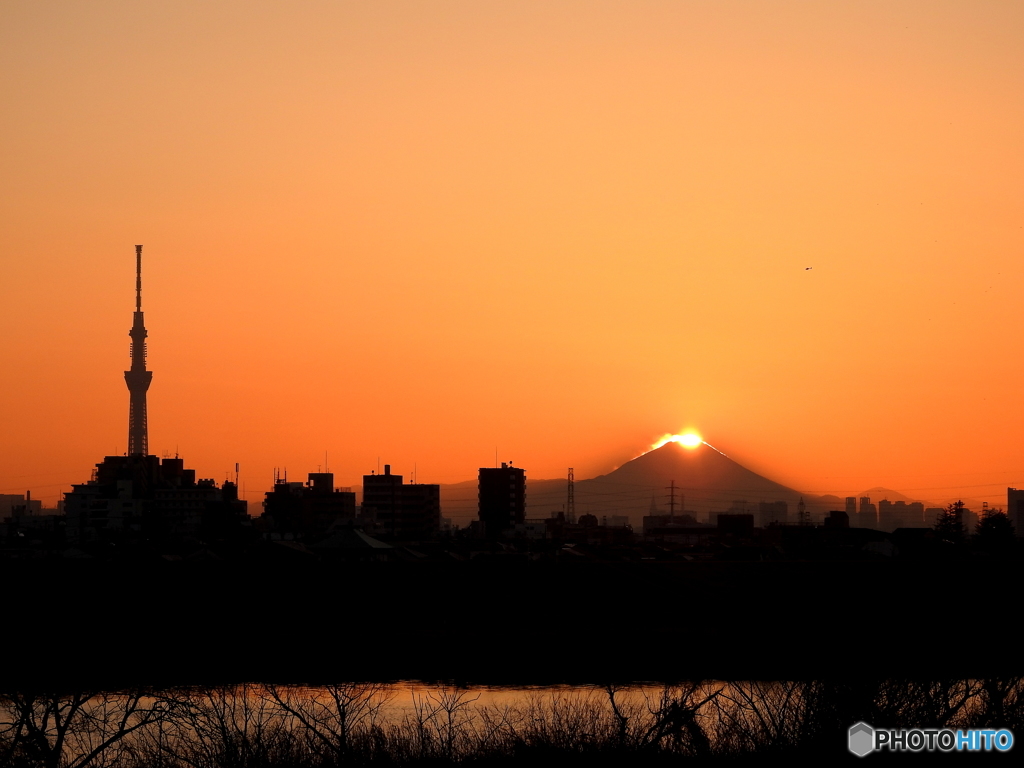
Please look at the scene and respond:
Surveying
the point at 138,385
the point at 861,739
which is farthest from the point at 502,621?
the point at 138,385

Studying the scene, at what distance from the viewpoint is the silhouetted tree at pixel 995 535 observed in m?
51.2

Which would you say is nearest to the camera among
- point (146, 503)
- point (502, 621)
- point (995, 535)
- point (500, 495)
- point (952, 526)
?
point (502, 621)

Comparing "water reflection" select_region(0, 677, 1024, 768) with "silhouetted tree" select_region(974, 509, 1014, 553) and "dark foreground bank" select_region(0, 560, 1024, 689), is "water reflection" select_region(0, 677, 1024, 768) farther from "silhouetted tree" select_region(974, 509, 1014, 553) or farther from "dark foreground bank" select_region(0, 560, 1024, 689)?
"silhouetted tree" select_region(974, 509, 1014, 553)

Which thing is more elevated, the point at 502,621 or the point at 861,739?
the point at 861,739

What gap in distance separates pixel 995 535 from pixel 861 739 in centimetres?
4890

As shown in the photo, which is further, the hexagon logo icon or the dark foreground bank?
the dark foreground bank

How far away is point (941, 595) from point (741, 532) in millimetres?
58051

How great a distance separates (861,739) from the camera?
46.3ft

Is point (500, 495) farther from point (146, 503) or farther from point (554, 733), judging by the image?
point (554, 733)

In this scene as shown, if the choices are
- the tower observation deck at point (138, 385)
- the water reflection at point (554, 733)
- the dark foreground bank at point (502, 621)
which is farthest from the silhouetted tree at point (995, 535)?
the tower observation deck at point (138, 385)

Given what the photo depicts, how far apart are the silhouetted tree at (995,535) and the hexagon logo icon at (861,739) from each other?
1479 inches

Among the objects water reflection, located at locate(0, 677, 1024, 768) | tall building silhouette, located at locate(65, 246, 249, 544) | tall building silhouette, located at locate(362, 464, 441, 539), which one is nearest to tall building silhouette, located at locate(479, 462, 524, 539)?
tall building silhouette, located at locate(362, 464, 441, 539)

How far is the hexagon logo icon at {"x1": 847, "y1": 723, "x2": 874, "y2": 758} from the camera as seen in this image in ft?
45.4

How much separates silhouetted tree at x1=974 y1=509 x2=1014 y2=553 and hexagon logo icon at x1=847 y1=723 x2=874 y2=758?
3756 centimetres
